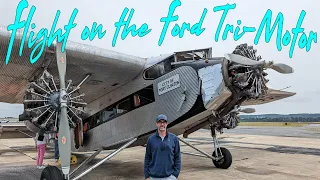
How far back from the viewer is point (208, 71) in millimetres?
7160

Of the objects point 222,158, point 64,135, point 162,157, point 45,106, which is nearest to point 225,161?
point 222,158

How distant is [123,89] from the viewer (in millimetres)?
8906

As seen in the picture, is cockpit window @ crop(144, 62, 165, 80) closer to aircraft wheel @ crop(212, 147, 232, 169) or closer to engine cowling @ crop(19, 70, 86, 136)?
engine cowling @ crop(19, 70, 86, 136)

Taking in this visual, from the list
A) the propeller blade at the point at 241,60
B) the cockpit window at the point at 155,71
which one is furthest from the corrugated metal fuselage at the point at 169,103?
the propeller blade at the point at 241,60

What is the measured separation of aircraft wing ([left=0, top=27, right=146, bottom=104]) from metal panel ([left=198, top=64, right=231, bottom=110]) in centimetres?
210

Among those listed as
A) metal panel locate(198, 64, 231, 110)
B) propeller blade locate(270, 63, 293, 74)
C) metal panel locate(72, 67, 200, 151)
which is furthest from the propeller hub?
propeller blade locate(270, 63, 293, 74)

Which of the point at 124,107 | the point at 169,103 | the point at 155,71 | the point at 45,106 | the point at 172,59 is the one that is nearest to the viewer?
the point at 45,106

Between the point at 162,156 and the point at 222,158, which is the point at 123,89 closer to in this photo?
the point at 222,158

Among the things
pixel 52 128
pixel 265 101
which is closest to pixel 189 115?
pixel 52 128

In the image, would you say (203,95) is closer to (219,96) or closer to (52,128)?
(219,96)

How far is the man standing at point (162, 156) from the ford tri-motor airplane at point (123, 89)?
3.05 meters

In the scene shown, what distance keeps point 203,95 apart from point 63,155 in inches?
143

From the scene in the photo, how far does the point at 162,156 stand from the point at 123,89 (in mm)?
5287

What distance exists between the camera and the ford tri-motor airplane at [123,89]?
6.35 m
